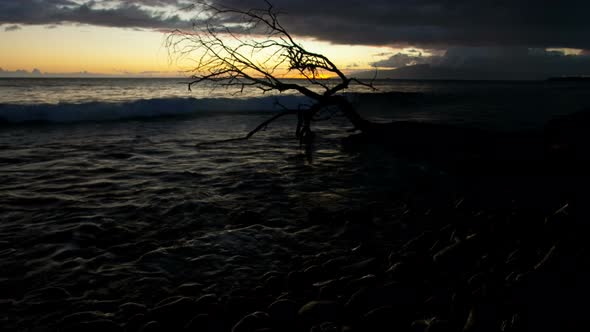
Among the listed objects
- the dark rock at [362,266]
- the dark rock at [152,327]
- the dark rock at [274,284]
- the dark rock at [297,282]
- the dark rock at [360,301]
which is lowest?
the dark rock at [152,327]

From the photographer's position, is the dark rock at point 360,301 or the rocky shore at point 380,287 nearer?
the rocky shore at point 380,287

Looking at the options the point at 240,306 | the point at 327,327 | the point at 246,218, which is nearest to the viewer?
the point at 327,327

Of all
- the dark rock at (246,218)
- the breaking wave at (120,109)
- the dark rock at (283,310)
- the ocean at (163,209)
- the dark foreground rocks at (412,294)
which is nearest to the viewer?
the dark foreground rocks at (412,294)

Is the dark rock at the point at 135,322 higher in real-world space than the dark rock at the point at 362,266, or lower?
lower

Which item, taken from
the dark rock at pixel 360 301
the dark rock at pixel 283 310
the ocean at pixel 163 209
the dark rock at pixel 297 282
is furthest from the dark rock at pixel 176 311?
the dark rock at pixel 360 301

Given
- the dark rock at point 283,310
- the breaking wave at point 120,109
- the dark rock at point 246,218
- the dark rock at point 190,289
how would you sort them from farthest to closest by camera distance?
the breaking wave at point 120,109 < the dark rock at point 246,218 < the dark rock at point 190,289 < the dark rock at point 283,310

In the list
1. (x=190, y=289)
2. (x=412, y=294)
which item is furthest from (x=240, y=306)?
(x=412, y=294)

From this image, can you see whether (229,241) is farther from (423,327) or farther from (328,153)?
(328,153)

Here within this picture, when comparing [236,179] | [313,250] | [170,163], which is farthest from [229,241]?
[170,163]

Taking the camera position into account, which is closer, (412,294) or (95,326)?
(95,326)

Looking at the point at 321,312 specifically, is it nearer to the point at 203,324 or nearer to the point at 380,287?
the point at 380,287

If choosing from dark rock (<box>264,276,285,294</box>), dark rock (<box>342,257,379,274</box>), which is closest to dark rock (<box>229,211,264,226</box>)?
dark rock (<box>264,276,285,294</box>)

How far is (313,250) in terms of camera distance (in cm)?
450

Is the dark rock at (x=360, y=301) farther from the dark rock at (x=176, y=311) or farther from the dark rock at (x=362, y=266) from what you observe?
the dark rock at (x=176, y=311)
